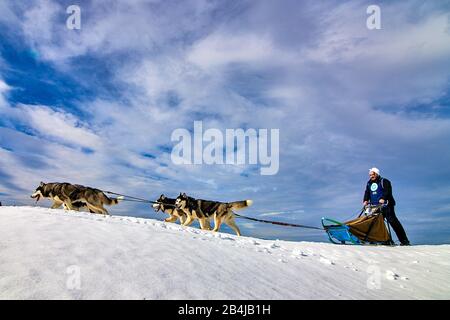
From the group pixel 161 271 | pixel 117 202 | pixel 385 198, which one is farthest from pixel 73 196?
pixel 385 198

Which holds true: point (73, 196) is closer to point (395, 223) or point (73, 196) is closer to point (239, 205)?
point (239, 205)

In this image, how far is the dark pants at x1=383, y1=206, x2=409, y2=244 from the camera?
31.2ft

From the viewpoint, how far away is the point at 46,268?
2.82m

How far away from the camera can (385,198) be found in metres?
9.65

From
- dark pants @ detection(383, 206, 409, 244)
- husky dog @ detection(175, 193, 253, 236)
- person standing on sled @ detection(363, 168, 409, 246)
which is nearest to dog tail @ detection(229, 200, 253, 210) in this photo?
husky dog @ detection(175, 193, 253, 236)

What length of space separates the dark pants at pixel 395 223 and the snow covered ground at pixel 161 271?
402 cm

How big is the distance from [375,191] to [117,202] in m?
10.0

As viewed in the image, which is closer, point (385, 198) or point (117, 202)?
point (385, 198)

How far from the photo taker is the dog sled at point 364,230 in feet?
29.7

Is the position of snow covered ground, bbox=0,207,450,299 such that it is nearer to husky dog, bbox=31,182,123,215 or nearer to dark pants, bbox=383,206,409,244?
dark pants, bbox=383,206,409,244

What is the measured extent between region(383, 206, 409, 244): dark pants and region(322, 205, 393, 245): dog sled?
185 millimetres
